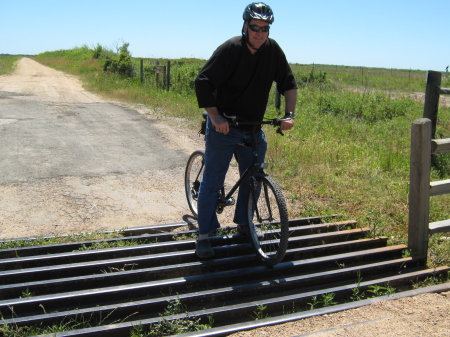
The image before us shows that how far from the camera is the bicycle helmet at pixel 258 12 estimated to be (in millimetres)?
3439

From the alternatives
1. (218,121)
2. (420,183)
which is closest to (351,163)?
(420,183)

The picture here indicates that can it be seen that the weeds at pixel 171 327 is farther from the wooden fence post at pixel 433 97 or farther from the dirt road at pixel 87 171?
the wooden fence post at pixel 433 97

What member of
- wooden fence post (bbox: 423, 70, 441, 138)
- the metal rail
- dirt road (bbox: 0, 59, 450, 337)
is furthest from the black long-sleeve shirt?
wooden fence post (bbox: 423, 70, 441, 138)

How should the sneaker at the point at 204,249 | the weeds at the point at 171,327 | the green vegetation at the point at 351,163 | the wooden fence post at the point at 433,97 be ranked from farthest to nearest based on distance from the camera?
the wooden fence post at the point at 433,97 < the green vegetation at the point at 351,163 < the sneaker at the point at 204,249 < the weeds at the point at 171,327

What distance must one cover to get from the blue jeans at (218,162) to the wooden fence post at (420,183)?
1294 millimetres

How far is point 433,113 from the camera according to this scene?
283 inches

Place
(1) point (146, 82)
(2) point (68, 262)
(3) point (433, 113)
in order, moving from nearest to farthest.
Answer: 1. (2) point (68, 262)
2. (3) point (433, 113)
3. (1) point (146, 82)

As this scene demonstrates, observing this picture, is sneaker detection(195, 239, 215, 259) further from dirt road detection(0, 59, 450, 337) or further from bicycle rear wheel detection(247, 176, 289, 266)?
dirt road detection(0, 59, 450, 337)

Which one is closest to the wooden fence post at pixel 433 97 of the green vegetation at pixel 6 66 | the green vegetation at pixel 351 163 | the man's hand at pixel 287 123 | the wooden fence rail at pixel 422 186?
the green vegetation at pixel 351 163

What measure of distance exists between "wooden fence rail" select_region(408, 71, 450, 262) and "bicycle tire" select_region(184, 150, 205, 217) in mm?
2052

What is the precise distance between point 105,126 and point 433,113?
6524 millimetres

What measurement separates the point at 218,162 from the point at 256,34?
42.7 inches

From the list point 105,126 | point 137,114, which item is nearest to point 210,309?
point 105,126

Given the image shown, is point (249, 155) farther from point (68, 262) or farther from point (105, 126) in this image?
point (105, 126)
